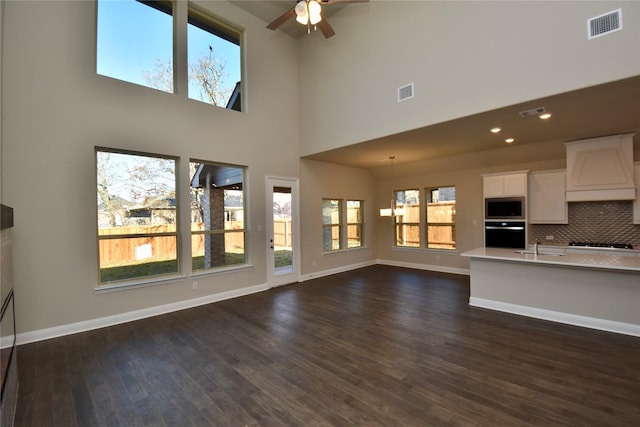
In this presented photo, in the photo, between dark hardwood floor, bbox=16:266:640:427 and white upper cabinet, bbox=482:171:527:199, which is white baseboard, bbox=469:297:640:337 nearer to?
dark hardwood floor, bbox=16:266:640:427

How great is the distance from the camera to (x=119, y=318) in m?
A: 3.96

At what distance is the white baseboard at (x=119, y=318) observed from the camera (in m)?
3.41

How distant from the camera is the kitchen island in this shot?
3.40 meters

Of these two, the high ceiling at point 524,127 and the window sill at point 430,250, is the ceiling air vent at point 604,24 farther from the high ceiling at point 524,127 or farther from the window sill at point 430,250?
the window sill at point 430,250

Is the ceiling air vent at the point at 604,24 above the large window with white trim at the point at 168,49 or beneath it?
beneath

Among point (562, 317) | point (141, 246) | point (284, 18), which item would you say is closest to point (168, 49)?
point (284, 18)

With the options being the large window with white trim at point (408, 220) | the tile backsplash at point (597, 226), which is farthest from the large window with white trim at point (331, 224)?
the tile backsplash at point (597, 226)

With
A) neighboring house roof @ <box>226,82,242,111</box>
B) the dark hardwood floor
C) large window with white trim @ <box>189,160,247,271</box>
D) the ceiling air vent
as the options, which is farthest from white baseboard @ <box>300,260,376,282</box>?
the ceiling air vent

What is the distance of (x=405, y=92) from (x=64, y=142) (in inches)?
192

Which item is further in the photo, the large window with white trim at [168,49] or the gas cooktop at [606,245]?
the gas cooktop at [606,245]

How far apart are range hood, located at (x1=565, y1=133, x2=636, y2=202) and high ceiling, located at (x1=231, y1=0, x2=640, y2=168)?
18 cm

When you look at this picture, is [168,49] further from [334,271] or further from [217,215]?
[334,271]

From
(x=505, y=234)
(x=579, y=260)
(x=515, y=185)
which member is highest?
(x=515, y=185)

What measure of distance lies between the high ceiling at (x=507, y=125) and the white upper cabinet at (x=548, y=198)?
735 millimetres
